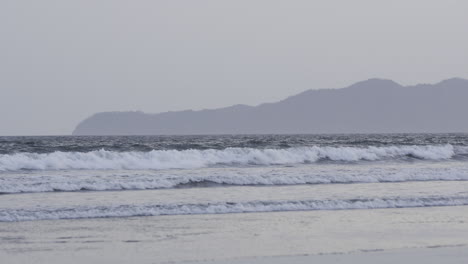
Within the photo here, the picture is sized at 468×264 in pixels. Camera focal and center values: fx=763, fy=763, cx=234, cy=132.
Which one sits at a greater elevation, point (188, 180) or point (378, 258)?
point (188, 180)

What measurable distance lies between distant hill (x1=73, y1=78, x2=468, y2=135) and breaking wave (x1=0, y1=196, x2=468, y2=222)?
15388cm

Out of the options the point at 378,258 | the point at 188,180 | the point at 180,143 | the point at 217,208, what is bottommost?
the point at 378,258

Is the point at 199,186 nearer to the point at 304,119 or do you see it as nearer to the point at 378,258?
the point at 378,258

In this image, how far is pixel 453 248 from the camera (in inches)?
450

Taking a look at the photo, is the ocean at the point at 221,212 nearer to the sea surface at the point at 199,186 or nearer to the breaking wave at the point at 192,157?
the sea surface at the point at 199,186

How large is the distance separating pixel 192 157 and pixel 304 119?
525 ft

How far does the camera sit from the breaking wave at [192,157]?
29.3 m

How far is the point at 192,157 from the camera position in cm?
3203

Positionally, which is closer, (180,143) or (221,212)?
(221,212)

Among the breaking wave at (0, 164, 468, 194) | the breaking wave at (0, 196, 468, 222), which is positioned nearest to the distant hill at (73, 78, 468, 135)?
the breaking wave at (0, 164, 468, 194)

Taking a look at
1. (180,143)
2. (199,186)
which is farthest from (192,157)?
(180,143)

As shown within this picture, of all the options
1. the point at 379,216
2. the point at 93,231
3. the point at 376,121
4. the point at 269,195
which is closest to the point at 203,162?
the point at 269,195

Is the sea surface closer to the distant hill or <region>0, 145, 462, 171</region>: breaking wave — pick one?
<region>0, 145, 462, 171</region>: breaking wave

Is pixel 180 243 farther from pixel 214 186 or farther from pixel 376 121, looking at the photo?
pixel 376 121
